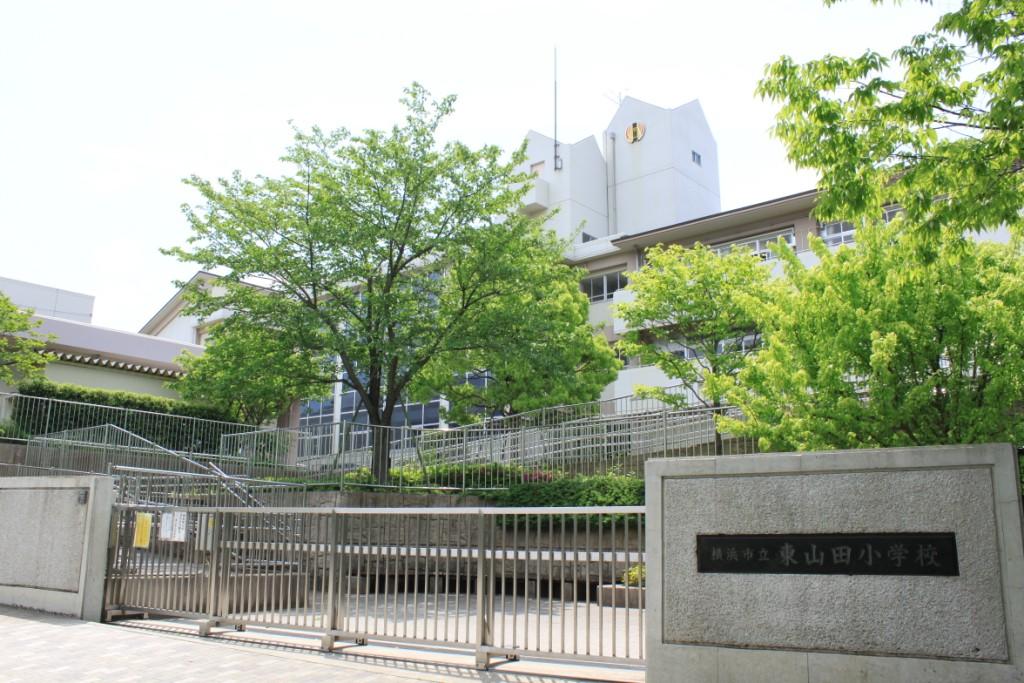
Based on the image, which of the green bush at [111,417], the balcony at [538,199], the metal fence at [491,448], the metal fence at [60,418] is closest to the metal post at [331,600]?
the metal fence at [491,448]

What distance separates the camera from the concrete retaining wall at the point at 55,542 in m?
10.8

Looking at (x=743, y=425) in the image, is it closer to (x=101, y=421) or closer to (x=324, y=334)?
(x=324, y=334)

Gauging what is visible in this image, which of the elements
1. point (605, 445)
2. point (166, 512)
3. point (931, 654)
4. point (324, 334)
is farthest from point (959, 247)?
point (324, 334)

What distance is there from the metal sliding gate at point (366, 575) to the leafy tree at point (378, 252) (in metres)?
9.16

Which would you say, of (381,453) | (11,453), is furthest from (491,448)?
(11,453)

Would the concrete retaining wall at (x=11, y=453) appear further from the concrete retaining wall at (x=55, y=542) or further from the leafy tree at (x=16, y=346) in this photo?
the concrete retaining wall at (x=55, y=542)

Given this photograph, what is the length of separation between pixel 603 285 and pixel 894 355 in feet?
75.9

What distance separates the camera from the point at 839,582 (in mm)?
6125

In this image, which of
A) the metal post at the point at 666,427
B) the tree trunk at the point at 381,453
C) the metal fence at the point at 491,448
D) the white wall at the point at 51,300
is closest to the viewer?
the metal fence at the point at 491,448

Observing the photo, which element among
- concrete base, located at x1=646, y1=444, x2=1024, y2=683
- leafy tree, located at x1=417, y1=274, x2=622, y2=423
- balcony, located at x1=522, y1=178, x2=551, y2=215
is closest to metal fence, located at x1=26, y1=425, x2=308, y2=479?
leafy tree, located at x1=417, y1=274, x2=622, y2=423

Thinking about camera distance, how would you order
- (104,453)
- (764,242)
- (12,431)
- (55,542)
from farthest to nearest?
(764,242)
(12,431)
(104,453)
(55,542)

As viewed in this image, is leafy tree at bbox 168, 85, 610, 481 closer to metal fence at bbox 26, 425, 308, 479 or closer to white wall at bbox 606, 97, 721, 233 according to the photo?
metal fence at bbox 26, 425, 308, 479

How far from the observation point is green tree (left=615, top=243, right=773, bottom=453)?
23.8 m

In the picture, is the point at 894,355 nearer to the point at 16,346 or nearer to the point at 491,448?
the point at 491,448
